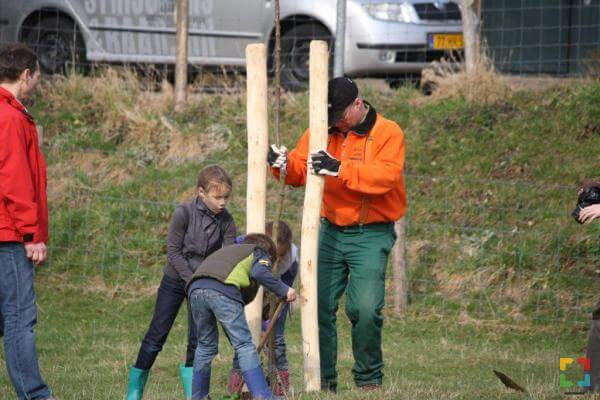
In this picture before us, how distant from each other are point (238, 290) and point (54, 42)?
9.03 metres

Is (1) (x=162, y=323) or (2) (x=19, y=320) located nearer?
(2) (x=19, y=320)

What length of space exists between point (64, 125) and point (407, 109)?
14.0 ft

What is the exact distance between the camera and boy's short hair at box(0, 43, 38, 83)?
6.42 meters

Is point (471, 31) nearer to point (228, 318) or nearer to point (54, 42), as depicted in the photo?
point (54, 42)

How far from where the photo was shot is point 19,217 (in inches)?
246

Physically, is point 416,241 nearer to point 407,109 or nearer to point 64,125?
point 407,109

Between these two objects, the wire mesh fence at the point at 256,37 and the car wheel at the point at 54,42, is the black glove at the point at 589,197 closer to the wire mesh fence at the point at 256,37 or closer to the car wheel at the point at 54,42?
the wire mesh fence at the point at 256,37

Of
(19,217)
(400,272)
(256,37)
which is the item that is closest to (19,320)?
(19,217)

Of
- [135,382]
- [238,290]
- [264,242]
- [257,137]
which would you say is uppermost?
[257,137]

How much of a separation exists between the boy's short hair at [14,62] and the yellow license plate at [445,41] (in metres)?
8.00

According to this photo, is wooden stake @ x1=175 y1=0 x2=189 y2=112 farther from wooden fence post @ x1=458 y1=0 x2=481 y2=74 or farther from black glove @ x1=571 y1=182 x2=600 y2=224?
black glove @ x1=571 y1=182 x2=600 y2=224

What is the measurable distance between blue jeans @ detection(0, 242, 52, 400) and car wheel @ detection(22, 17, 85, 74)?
856cm

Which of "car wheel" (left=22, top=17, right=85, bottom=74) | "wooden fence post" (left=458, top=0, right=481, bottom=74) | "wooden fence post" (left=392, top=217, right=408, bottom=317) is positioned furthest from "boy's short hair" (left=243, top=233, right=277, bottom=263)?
"car wheel" (left=22, top=17, right=85, bottom=74)

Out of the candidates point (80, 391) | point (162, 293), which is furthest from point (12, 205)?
point (80, 391)
